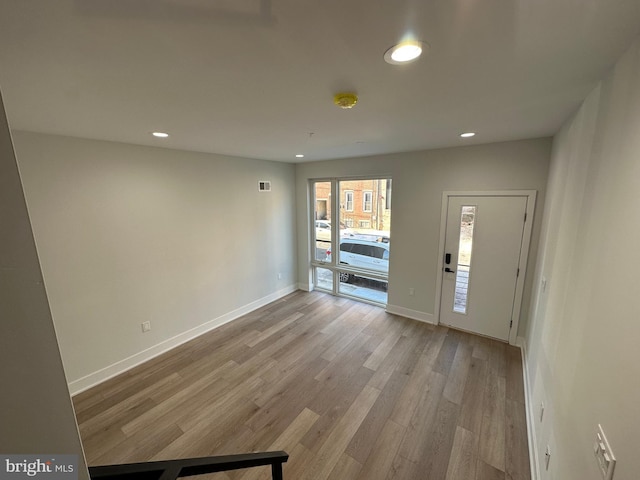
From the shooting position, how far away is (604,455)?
0.92 metres

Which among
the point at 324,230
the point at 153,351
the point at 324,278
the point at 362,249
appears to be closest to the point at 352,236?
the point at 362,249

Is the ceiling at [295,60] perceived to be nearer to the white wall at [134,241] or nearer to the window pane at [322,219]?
the white wall at [134,241]

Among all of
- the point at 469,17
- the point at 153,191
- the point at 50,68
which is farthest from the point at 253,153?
the point at 469,17

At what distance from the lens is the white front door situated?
10.2 feet

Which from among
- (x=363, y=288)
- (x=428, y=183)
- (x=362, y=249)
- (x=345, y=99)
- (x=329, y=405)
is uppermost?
(x=345, y=99)

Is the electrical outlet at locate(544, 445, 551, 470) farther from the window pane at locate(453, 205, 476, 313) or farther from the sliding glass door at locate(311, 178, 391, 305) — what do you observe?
the sliding glass door at locate(311, 178, 391, 305)

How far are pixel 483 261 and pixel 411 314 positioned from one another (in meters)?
1.30

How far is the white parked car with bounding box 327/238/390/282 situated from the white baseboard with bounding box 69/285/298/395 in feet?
5.15

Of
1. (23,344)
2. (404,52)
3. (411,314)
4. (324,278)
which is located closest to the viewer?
(23,344)

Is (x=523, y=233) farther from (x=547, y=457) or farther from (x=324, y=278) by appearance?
(x=324, y=278)

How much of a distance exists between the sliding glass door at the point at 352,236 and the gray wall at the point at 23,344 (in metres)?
3.94

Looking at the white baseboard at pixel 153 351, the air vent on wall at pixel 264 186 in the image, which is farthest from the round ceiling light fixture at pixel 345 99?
the white baseboard at pixel 153 351

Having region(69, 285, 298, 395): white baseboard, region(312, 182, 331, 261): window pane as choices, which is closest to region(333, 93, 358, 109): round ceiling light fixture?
region(312, 182, 331, 261): window pane

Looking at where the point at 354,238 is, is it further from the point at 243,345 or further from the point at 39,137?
the point at 39,137
